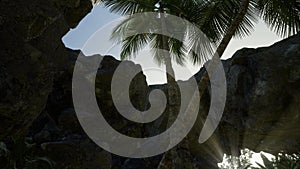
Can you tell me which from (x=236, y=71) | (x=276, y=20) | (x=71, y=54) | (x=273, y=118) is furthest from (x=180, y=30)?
(x=71, y=54)

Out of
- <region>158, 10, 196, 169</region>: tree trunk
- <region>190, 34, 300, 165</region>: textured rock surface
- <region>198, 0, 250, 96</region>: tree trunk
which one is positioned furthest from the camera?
<region>190, 34, 300, 165</region>: textured rock surface

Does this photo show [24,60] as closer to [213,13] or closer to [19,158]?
[19,158]

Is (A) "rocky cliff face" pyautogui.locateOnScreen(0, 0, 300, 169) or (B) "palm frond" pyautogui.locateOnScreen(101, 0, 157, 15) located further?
(B) "palm frond" pyautogui.locateOnScreen(101, 0, 157, 15)

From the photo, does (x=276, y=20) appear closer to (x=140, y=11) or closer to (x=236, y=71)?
(x=236, y=71)

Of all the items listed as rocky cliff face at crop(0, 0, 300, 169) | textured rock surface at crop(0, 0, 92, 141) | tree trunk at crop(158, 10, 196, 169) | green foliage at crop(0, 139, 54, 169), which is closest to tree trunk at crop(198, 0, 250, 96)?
tree trunk at crop(158, 10, 196, 169)

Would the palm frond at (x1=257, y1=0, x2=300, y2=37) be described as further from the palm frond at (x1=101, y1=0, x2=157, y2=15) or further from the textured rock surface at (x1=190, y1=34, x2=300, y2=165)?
the palm frond at (x1=101, y1=0, x2=157, y2=15)

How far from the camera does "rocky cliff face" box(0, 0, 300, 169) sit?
6512mm

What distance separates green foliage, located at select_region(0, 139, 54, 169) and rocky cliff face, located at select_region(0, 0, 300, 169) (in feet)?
0.96

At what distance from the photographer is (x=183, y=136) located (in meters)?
8.13

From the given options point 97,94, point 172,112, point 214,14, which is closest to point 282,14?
point 214,14

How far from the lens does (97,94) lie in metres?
13.2

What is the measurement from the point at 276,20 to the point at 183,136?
4.63 metres

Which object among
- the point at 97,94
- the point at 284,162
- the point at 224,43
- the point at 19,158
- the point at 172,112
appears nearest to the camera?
the point at 19,158

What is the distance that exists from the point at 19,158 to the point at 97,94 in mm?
5267
